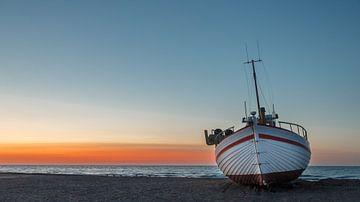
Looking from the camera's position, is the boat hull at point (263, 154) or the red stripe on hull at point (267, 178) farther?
the red stripe on hull at point (267, 178)

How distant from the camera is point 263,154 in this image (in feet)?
60.0

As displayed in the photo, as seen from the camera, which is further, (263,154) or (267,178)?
(267,178)

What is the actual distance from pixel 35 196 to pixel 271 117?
46.2 feet

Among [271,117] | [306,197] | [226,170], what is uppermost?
[271,117]

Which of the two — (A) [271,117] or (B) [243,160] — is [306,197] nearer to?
(B) [243,160]

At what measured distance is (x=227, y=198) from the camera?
56.0 feet

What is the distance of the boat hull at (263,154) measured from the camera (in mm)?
18375

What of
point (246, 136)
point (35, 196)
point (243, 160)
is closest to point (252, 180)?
point (243, 160)

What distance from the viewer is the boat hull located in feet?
60.3

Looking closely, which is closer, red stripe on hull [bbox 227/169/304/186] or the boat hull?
the boat hull

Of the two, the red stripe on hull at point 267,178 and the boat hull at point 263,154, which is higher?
the boat hull at point 263,154

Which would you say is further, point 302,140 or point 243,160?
point 302,140

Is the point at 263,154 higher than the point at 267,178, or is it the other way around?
the point at 263,154

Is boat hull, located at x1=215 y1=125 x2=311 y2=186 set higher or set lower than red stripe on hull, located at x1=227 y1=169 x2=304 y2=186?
higher
